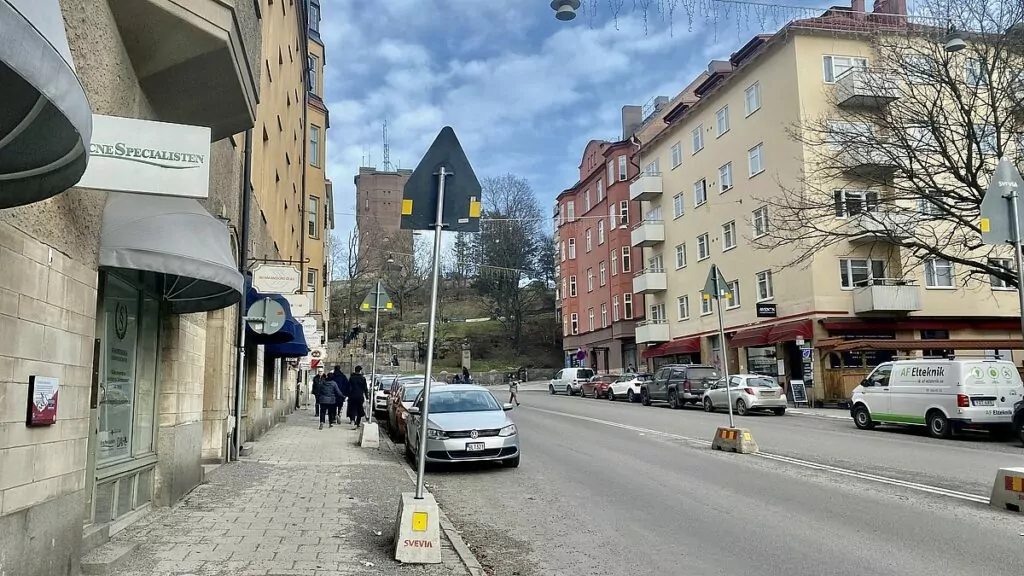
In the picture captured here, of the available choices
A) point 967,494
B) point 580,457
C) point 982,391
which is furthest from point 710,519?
point 982,391

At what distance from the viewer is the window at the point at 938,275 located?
34.0 m

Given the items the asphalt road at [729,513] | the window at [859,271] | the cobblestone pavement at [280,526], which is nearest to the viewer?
the cobblestone pavement at [280,526]

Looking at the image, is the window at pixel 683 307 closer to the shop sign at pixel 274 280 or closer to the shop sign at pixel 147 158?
the shop sign at pixel 274 280

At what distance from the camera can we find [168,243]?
642 cm

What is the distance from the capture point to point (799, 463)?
40.2ft

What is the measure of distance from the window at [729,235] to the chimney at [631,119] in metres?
22.5

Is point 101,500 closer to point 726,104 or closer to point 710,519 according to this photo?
point 710,519

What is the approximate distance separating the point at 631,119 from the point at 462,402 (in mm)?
50184

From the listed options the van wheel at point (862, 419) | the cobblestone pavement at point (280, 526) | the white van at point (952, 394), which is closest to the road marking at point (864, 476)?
the white van at point (952, 394)

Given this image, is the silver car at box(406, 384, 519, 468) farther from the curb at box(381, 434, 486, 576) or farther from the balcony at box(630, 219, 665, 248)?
the balcony at box(630, 219, 665, 248)

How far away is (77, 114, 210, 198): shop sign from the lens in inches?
197

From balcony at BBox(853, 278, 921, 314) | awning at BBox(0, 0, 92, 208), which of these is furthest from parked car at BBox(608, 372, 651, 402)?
awning at BBox(0, 0, 92, 208)

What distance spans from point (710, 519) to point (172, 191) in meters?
6.20

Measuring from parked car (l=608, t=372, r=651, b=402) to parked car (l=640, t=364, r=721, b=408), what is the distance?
4056mm
